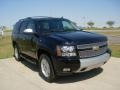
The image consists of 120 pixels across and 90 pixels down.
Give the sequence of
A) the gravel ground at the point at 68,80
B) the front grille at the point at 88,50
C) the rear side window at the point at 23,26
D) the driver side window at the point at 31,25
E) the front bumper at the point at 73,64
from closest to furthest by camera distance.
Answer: the front bumper at the point at 73,64, the front grille at the point at 88,50, the gravel ground at the point at 68,80, the driver side window at the point at 31,25, the rear side window at the point at 23,26

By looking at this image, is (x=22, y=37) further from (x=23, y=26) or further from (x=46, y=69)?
(x=46, y=69)

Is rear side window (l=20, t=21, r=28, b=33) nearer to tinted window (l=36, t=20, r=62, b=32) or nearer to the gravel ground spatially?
tinted window (l=36, t=20, r=62, b=32)

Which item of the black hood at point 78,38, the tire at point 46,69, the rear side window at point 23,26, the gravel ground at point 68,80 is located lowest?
the gravel ground at point 68,80

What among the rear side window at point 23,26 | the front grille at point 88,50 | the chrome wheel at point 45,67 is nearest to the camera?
the front grille at point 88,50

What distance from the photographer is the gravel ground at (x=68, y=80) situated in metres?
5.91

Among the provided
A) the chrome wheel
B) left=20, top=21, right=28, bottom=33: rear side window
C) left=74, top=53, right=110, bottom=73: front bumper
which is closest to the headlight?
left=74, top=53, right=110, bottom=73: front bumper

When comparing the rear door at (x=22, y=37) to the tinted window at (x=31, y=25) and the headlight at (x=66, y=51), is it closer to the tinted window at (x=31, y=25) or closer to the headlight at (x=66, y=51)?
the tinted window at (x=31, y=25)

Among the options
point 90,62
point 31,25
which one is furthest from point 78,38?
point 31,25

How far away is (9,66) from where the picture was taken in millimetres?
9219

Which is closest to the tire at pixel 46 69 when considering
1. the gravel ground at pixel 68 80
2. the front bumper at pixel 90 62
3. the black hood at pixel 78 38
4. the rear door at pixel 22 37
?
the gravel ground at pixel 68 80

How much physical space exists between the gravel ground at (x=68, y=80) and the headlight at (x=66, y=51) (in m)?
0.95

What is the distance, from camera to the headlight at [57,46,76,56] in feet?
18.6

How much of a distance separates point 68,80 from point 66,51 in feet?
4.05

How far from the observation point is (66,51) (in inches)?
225
